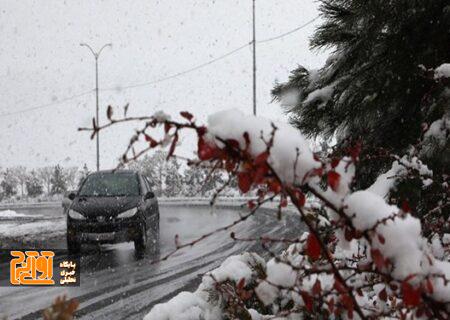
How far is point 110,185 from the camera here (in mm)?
11328

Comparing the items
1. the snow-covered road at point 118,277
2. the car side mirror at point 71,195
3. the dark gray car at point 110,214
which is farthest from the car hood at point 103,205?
the snow-covered road at point 118,277

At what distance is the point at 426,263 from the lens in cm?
141

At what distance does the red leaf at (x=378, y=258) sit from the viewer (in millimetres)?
1318

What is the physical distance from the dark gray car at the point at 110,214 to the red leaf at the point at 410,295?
29.4 ft

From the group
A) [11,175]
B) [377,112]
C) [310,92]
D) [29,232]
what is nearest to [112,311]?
[310,92]

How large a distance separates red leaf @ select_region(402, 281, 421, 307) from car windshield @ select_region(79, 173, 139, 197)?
991 cm

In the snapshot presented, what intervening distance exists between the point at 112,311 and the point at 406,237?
17.5 feet

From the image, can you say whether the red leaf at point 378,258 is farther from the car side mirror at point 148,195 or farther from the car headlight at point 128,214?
the car side mirror at point 148,195

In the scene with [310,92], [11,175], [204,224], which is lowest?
[11,175]

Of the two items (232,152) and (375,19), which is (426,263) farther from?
(375,19)

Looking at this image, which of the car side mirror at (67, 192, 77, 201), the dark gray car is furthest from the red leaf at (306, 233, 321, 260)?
the car side mirror at (67, 192, 77, 201)

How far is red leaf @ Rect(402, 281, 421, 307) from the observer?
1249mm

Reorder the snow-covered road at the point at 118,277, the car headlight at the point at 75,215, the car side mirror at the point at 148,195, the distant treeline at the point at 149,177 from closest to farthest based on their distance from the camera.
Answer: 1. the snow-covered road at the point at 118,277
2. the car headlight at the point at 75,215
3. the car side mirror at the point at 148,195
4. the distant treeline at the point at 149,177

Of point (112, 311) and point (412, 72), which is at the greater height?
point (412, 72)
